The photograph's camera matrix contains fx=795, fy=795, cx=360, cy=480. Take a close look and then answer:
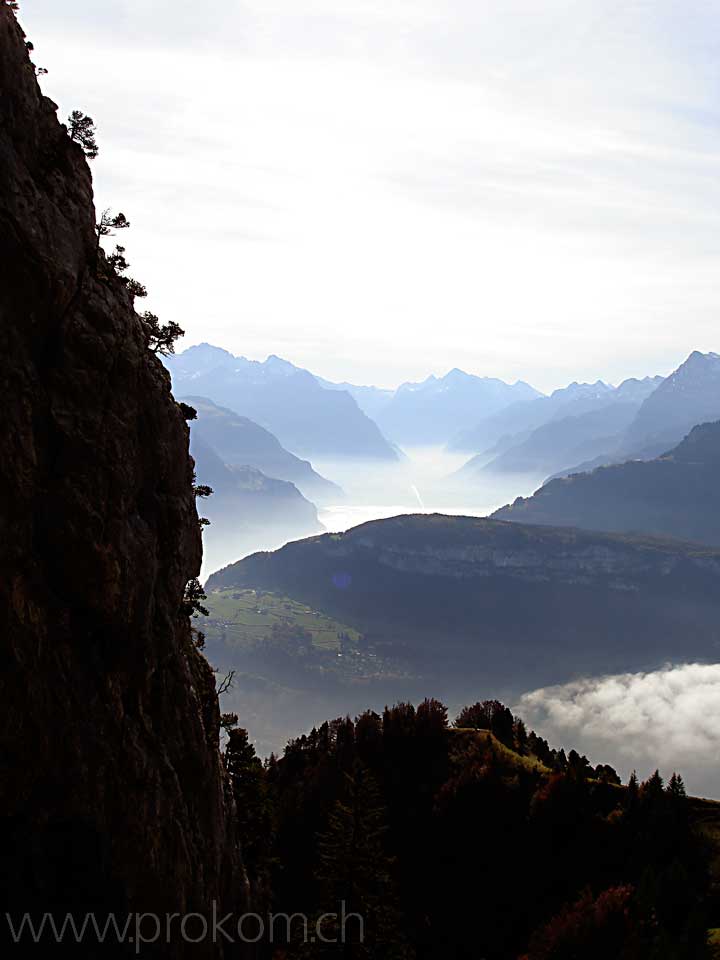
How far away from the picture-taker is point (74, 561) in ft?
98.8

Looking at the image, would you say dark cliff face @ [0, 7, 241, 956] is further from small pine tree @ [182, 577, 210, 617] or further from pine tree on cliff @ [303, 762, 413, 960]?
pine tree on cliff @ [303, 762, 413, 960]

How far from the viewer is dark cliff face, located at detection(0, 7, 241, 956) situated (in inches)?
1092

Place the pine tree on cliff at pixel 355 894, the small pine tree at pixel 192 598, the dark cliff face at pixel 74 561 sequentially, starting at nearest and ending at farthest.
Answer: the dark cliff face at pixel 74 561
the small pine tree at pixel 192 598
the pine tree on cliff at pixel 355 894

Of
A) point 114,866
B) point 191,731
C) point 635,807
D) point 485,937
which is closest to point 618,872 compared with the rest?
point 635,807

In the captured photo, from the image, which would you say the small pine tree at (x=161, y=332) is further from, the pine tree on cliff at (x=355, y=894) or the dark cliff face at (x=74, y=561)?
the pine tree on cliff at (x=355, y=894)

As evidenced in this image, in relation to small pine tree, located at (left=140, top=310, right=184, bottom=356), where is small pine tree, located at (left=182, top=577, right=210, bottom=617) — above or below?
below

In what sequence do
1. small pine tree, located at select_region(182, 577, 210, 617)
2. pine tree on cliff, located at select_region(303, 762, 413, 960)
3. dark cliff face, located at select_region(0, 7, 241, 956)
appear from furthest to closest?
1. pine tree on cliff, located at select_region(303, 762, 413, 960)
2. small pine tree, located at select_region(182, 577, 210, 617)
3. dark cliff face, located at select_region(0, 7, 241, 956)

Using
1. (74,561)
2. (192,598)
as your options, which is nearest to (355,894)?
(192,598)

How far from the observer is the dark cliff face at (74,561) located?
91.0 feet

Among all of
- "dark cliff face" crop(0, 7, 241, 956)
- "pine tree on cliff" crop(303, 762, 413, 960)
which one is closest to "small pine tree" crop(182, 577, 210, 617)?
"dark cliff face" crop(0, 7, 241, 956)

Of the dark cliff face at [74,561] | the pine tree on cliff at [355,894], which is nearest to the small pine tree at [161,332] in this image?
the dark cliff face at [74,561]

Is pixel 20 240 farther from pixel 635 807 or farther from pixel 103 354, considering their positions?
pixel 635 807

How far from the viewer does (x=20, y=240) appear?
27812 mm

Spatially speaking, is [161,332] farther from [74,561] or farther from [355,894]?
[355,894]
